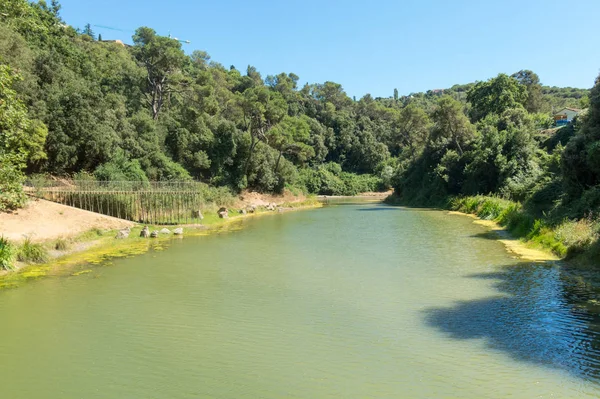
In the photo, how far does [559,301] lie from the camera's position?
12.2 meters

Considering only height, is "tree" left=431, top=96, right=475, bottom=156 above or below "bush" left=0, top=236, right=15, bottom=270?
above

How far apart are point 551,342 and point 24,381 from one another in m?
10.5

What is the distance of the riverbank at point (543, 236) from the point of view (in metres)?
16.3

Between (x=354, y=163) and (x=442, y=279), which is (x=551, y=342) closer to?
(x=442, y=279)

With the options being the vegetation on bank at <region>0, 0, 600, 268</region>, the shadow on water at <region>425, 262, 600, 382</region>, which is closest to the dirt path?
the vegetation on bank at <region>0, 0, 600, 268</region>

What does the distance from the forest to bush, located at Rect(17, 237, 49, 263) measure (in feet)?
6.82

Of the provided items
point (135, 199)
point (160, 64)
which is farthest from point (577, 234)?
point (160, 64)

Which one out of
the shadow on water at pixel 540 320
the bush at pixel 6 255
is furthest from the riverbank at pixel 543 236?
the bush at pixel 6 255

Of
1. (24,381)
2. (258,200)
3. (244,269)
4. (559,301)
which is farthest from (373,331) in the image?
(258,200)

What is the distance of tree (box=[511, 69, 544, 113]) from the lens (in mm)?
74875

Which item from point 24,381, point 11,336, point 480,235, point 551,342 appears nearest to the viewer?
point 24,381

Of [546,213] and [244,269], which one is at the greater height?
[546,213]

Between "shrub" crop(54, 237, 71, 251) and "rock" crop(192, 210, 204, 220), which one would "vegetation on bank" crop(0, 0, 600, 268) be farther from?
"rock" crop(192, 210, 204, 220)

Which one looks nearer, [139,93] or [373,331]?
[373,331]
